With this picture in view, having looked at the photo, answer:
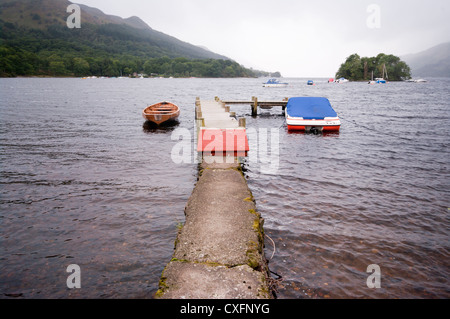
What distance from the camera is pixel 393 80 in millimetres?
154250

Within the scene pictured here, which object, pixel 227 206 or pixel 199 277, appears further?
pixel 227 206

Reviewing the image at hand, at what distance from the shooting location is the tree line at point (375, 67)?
15012 centimetres

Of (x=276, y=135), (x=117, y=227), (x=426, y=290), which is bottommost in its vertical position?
(x=426, y=290)

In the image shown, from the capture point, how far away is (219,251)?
192 inches

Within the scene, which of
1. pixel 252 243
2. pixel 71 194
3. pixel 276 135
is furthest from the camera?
pixel 276 135

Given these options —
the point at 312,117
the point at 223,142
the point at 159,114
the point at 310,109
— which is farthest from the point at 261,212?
the point at 159,114

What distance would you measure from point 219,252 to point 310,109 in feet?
61.8

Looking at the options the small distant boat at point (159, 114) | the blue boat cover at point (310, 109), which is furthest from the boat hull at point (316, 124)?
the small distant boat at point (159, 114)

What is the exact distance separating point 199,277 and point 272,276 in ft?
6.76

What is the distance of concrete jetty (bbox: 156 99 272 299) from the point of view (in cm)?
397

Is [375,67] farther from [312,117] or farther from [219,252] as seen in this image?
[219,252]

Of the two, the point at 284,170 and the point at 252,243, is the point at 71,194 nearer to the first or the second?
the point at 252,243

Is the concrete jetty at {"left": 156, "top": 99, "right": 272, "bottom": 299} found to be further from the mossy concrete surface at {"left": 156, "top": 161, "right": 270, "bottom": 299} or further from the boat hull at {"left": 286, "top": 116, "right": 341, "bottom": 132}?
the boat hull at {"left": 286, "top": 116, "right": 341, "bottom": 132}

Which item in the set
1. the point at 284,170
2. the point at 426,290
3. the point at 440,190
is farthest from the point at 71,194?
the point at 440,190
